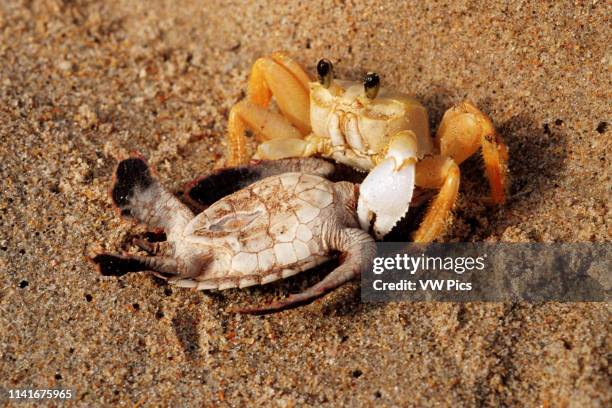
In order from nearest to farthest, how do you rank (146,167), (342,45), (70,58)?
(146,167) < (342,45) < (70,58)

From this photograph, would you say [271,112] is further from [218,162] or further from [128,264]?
[128,264]

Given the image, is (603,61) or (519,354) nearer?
(519,354)

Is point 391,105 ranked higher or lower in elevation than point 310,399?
higher

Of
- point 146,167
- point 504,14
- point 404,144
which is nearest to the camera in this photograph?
point 404,144

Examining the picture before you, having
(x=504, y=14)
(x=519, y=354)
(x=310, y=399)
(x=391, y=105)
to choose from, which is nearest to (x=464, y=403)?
(x=519, y=354)

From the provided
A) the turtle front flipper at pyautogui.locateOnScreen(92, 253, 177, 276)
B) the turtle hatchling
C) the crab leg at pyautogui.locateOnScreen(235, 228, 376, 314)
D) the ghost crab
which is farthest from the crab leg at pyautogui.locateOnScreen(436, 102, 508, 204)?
the turtle front flipper at pyautogui.locateOnScreen(92, 253, 177, 276)

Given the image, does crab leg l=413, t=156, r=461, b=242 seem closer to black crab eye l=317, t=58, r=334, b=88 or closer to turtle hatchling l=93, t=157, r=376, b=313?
turtle hatchling l=93, t=157, r=376, b=313

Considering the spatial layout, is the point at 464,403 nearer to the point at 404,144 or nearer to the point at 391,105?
the point at 404,144
